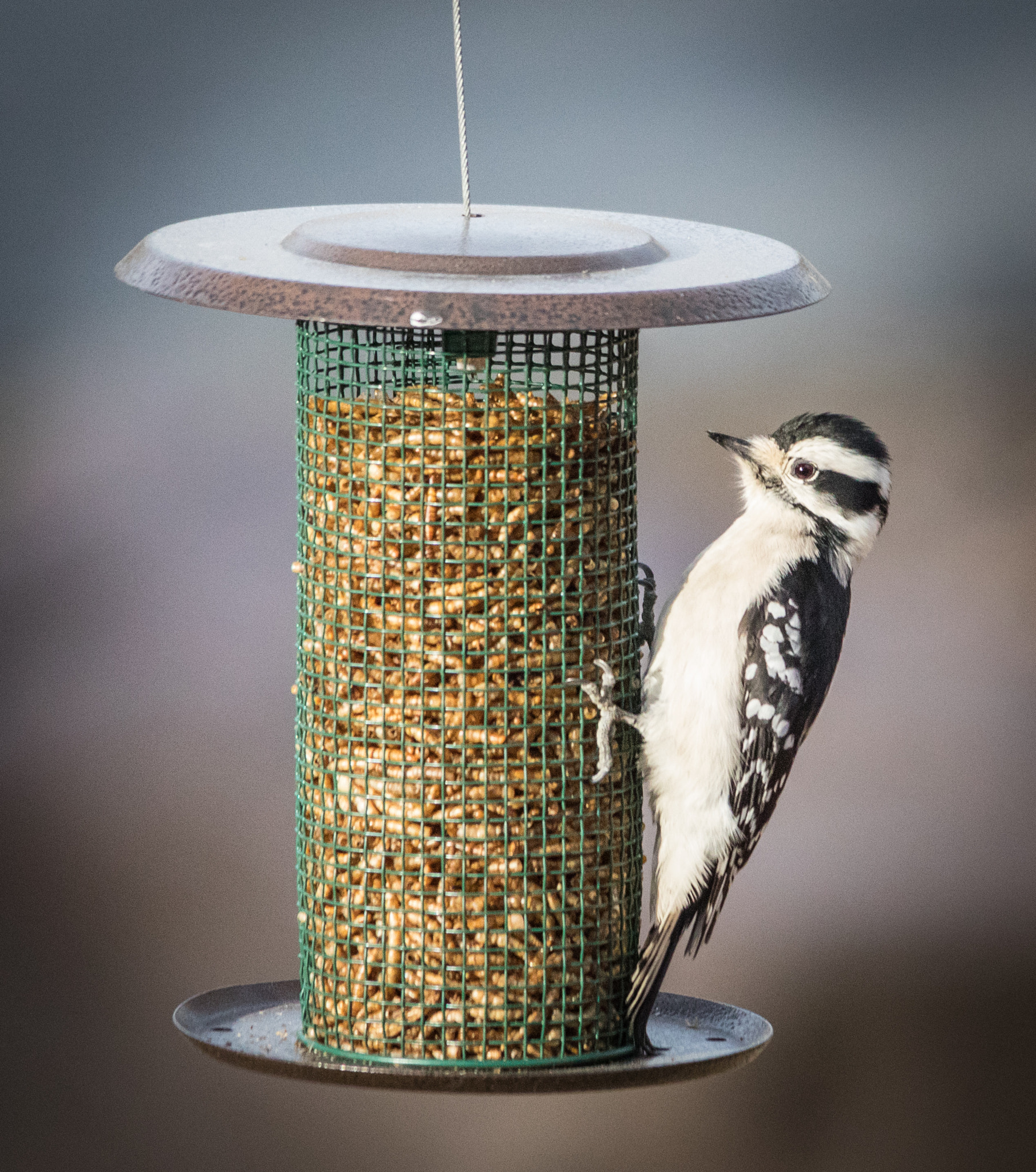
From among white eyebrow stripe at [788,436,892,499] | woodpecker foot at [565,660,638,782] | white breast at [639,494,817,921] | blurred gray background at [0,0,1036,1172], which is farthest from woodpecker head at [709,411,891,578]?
blurred gray background at [0,0,1036,1172]

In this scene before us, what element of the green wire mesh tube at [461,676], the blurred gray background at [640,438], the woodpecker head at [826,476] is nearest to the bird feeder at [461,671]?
the green wire mesh tube at [461,676]

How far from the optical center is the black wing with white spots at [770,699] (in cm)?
447

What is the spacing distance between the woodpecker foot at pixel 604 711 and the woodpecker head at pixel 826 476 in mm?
761

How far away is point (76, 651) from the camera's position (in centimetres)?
962

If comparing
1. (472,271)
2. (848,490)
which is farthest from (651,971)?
(472,271)

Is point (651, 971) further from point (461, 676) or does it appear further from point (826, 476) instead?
point (826, 476)

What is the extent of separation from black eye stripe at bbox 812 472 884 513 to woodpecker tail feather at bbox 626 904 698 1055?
1030 mm

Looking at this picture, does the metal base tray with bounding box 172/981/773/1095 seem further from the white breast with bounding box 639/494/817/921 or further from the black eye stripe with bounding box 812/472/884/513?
the black eye stripe with bounding box 812/472/884/513

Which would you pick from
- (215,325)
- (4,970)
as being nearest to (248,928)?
(4,970)

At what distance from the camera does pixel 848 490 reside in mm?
4602

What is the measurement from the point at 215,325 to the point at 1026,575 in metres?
4.48

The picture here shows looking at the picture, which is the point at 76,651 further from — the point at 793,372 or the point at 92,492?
the point at 793,372

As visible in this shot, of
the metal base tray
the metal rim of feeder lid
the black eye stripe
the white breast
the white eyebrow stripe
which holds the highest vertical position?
the metal rim of feeder lid

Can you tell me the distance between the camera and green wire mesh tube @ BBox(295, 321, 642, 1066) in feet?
12.8
